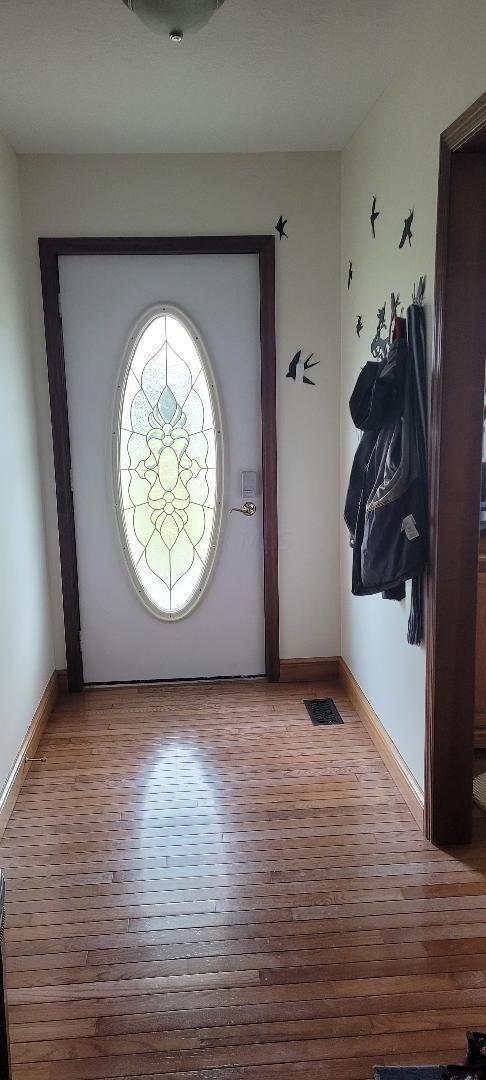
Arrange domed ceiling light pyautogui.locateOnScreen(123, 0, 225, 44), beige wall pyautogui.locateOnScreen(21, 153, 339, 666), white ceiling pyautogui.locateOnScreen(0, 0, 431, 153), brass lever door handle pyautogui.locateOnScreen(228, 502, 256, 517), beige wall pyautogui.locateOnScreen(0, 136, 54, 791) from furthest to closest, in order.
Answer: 1. brass lever door handle pyautogui.locateOnScreen(228, 502, 256, 517)
2. beige wall pyautogui.locateOnScreen(21, 153, 339, 666)
3. beige wall pyautogui.locateOnScreen(0, 136, 54, 791)
4. white ceiling pyautogui.locateOnScreen(0, 0, 431, 153)
5. domed ceiling light pyautogui.locateOnScreen(123, 0, 225, 44)

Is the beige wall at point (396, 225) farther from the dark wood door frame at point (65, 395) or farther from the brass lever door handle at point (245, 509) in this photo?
the brass lever door handle at point (245, 509)

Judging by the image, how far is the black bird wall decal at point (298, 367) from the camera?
3.62 metres

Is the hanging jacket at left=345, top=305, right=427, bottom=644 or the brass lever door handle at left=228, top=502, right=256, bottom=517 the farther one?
the brass lever door handle at left=228, top=502, right=256, bottom=517

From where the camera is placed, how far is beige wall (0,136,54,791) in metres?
2.87

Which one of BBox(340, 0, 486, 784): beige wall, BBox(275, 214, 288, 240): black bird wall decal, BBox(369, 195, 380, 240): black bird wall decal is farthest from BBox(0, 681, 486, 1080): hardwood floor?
BBox(275, 214, 288, 240): black bird wall decal

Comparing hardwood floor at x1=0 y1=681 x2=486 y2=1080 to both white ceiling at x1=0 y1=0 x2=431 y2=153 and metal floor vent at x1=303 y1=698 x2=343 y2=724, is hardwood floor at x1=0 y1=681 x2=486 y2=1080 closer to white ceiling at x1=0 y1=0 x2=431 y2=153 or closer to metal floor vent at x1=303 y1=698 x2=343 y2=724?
metal floor vent at x1=303 y1=698 x2=343 y2=724

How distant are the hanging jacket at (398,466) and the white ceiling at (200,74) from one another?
0.89m

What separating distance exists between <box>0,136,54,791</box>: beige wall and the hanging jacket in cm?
135

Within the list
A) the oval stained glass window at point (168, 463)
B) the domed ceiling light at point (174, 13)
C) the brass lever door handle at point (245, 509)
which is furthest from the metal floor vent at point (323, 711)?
the domed ceiling light at point (174, 13)

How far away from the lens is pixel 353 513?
2.85m

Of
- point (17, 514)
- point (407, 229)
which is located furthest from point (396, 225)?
point (17, 514)

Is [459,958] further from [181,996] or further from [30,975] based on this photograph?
[30,975]

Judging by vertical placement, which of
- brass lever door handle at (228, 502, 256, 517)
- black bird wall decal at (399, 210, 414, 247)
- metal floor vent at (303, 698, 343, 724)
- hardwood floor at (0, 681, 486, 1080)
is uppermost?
black bird wall decal at (399, 210, 414, 247)

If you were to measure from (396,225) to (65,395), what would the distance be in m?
1.70
